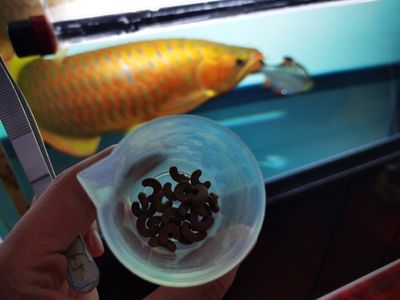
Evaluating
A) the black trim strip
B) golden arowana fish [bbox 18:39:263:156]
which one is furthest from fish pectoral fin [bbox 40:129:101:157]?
the black trim strip

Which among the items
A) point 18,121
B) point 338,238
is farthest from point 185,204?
point 338,238

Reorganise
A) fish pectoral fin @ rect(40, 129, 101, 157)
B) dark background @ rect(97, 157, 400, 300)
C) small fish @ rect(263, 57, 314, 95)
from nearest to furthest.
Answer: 1. fish pectoral fin @ rect(40, 129, 101, 157)
2. small fish @ rect(263, 57, 314, 95)
3. dark background @ rect(97, 157, 400, 300)

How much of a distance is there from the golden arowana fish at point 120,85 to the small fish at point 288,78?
0.26 feet

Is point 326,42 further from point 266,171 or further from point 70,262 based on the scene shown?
point 70,262

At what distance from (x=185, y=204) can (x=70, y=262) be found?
15 centimetres

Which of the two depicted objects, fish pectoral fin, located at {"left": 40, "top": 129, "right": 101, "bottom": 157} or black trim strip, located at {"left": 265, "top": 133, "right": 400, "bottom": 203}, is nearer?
fish pectoral fin, located at {"left": 40, "top": 129, "right": 101, "bottom": 157}

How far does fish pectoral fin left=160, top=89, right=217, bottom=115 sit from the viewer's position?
73 centimetres

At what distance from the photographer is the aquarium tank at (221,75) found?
2.10 ft

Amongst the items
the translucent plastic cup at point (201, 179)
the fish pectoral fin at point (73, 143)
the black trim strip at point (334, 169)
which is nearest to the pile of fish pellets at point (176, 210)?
the translucent plastic cup at point (201, 179)

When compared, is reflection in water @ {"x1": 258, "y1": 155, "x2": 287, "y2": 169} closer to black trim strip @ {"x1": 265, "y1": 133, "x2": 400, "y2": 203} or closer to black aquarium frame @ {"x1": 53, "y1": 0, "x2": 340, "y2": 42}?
black trim strip @ {"x1": 265, "y1": 133, "x2": 400, "y2": 203}

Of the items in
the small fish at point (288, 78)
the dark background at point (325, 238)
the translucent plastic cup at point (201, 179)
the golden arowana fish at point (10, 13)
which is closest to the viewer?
the translucent plastic cup at point (201, 179)

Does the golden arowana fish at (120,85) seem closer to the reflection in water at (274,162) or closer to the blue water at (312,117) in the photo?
the blue water at (312,117)

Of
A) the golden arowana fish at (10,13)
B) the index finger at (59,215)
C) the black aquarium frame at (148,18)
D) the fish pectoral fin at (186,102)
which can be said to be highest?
the golden arowana fish at (10,13)

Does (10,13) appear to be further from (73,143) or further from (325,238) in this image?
(325,238)
